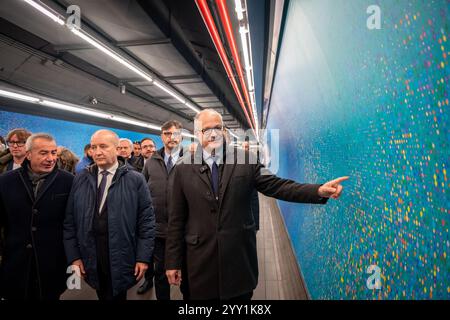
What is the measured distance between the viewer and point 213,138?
1472 millimetres

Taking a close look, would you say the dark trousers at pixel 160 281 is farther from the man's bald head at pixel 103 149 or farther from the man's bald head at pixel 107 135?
the man's bald head at pixel 107 135

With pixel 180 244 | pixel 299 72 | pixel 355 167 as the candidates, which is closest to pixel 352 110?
pixel 355 167

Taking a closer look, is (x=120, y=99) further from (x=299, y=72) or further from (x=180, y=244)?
(x=180, y=244)

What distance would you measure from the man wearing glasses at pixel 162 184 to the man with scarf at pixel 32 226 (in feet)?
2.61

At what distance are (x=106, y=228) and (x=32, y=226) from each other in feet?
1.58

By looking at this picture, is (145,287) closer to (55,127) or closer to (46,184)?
(46,184)

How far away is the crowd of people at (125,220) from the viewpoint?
1.39 meters

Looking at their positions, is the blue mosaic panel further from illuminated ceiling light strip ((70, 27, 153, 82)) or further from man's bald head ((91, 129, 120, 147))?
man's bald head ((91, 129, 120, 147))

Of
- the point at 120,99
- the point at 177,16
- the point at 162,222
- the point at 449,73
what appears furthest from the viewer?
the point at 120,99

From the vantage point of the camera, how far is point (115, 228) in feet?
5.45

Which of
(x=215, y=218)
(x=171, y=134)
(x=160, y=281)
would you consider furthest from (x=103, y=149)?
(x=160, y=281)
